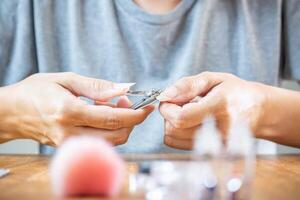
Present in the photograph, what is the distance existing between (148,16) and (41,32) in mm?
215

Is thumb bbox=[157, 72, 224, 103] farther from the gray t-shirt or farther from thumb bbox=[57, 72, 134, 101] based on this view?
the gray t-shirt

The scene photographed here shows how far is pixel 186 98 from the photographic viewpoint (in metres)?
0.56

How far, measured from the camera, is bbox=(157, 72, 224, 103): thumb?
549 millimetres

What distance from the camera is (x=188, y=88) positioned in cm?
55

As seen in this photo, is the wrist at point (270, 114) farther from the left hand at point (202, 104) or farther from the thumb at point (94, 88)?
the thumb at point (94, 88)

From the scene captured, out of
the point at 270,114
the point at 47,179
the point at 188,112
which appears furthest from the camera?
the point at 270,114

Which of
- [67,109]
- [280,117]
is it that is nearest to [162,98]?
[67,109]

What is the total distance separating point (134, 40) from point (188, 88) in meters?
0.33

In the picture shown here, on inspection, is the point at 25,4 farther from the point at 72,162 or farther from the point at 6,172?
the point at 72,162

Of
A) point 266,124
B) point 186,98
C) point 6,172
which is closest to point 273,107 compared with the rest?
point 266,124

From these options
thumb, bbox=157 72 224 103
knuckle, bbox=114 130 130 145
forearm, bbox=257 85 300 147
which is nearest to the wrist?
forearm, bbox=257 85 300 147

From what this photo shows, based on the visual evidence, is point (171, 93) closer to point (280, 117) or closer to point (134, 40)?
point (280, 117)

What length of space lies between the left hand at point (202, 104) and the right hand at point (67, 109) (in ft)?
0.14

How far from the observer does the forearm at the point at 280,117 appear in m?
0.66
